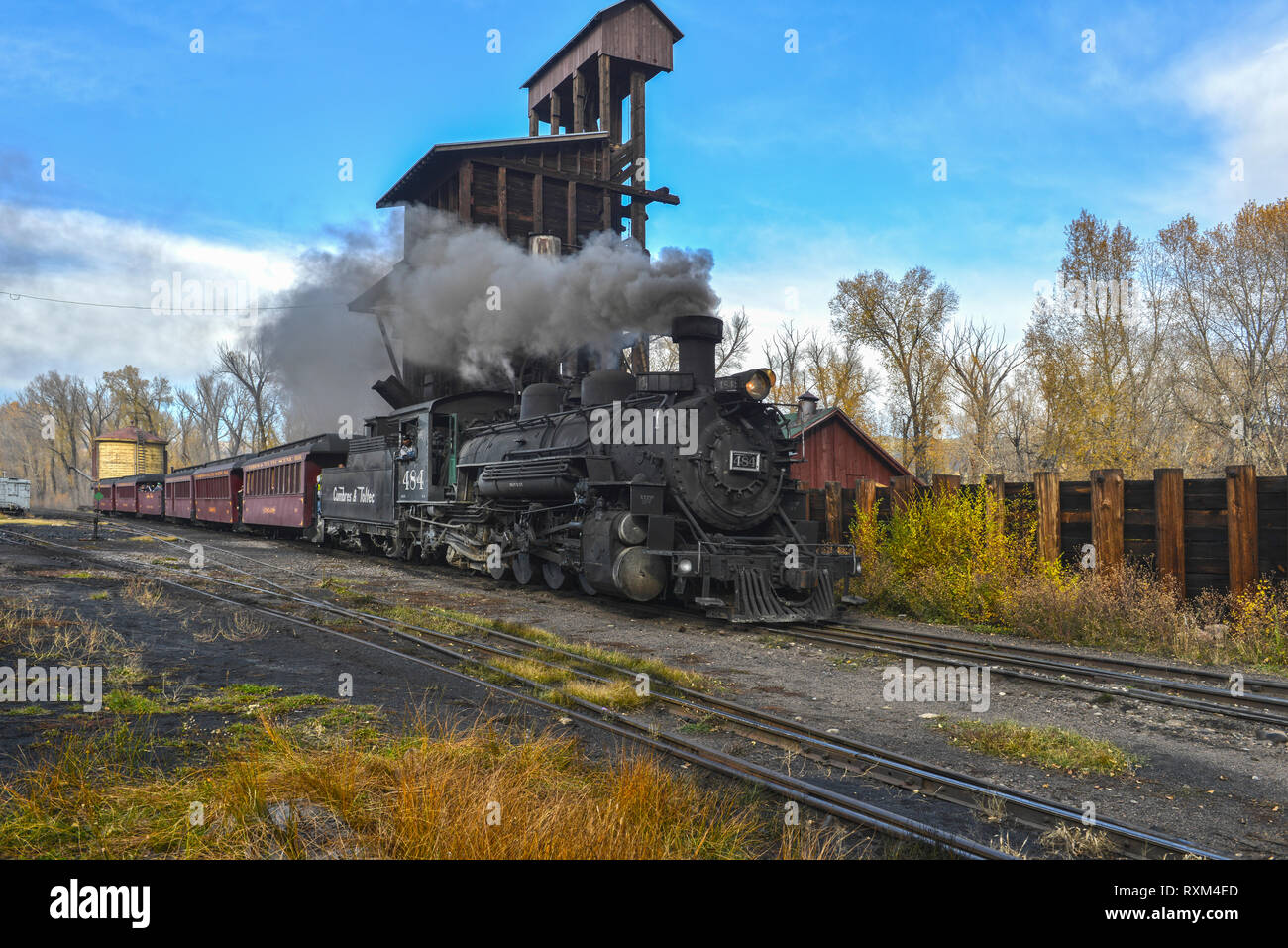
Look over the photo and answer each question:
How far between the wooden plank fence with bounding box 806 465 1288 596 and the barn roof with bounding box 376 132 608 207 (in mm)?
17811

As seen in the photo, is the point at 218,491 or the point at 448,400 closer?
the point at 448,400

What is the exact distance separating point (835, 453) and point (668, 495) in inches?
690

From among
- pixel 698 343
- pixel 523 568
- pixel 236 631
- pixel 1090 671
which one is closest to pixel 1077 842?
pixel 1090 671

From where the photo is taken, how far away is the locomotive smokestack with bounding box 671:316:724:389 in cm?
1073

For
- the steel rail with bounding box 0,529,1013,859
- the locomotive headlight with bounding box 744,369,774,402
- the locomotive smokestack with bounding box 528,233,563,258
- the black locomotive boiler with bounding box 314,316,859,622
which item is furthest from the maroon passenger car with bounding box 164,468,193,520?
the steel rail with bounding box 0,529,1013,859

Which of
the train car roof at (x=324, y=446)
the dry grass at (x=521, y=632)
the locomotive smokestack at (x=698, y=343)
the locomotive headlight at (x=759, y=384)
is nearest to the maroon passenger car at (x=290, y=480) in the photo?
the train car roof at (x=324, y=446)

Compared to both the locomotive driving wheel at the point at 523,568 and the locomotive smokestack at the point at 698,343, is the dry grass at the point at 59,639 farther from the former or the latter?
the locomotive smokestack at the point at 698,343

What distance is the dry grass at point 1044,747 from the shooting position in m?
4.91

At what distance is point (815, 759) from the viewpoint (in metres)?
4.94

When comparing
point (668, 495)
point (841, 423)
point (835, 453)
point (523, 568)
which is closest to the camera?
point (668, 495)

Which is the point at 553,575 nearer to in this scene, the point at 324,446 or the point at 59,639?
the point at 59,639

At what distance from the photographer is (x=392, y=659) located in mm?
7645

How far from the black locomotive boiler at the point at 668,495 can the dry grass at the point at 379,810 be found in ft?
18.3
